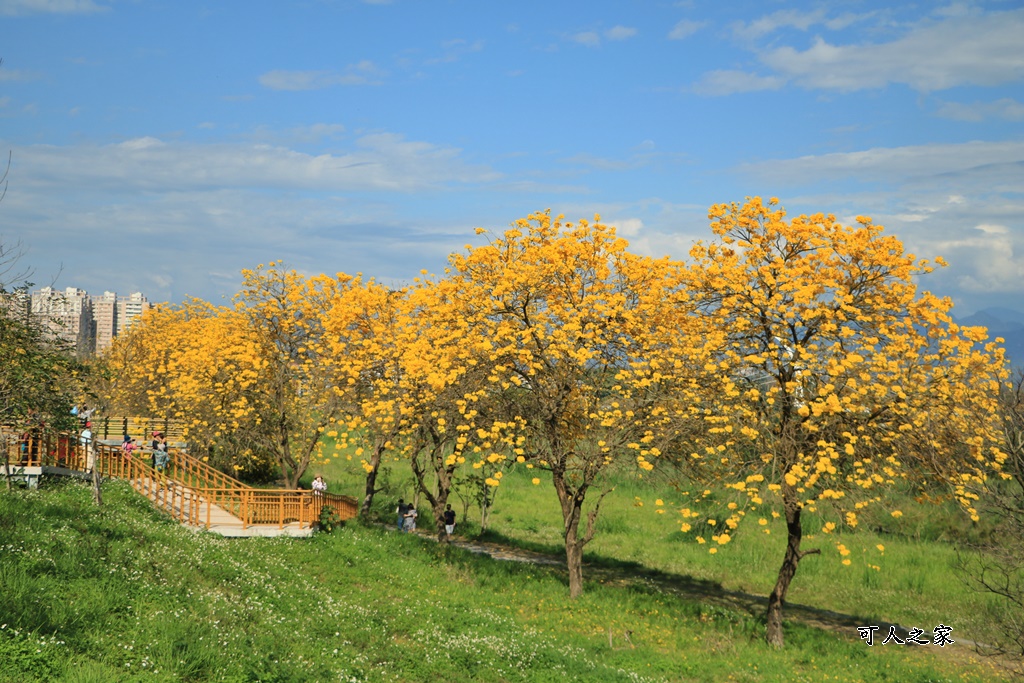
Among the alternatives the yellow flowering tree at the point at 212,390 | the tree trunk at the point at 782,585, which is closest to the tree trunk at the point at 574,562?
the tree trunk at the point at 782,585

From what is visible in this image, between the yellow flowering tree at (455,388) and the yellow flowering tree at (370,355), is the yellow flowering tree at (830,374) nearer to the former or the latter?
the yellow flowering tree at (455,388)

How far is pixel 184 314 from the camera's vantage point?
5522cm

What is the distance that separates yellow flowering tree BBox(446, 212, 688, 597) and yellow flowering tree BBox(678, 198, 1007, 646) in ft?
5.37

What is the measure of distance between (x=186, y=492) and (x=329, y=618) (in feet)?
38.2

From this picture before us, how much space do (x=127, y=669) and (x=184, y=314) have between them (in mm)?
46302

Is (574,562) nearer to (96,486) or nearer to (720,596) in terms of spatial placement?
(720,596)

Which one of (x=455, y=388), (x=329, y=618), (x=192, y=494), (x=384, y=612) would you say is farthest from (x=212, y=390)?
(x=329, y=618)

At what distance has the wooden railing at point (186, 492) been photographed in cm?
2417

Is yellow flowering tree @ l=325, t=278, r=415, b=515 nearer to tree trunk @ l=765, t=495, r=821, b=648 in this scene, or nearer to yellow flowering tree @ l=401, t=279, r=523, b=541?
yellow flowering tree @ l=401, t=279, r=523, b=541

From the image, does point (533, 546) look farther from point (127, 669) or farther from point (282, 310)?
point (127, 669)

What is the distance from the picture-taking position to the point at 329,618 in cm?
1741

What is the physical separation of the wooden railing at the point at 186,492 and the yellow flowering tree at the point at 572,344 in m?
7.03

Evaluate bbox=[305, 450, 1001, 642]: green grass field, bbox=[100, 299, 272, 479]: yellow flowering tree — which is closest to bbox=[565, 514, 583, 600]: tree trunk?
bbox=[305, 450, 1001, 642]: green grass field

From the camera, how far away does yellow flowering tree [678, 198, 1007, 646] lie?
1984 cm
